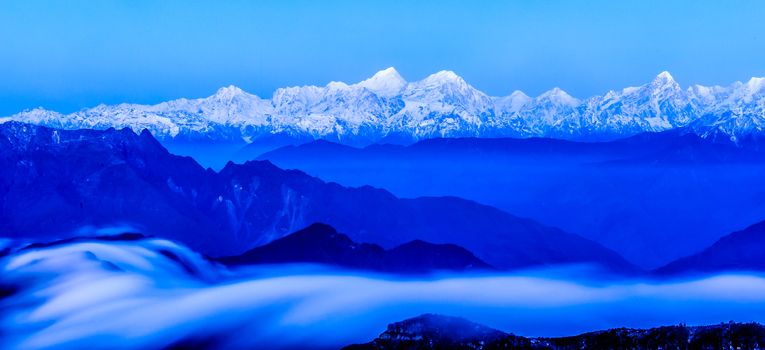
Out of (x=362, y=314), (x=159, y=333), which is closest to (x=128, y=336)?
(x=159, y=333)

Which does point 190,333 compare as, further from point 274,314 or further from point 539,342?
point 539,342

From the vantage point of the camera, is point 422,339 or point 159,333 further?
point 159,333

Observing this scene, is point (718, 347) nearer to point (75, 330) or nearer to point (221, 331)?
point (221, 331)

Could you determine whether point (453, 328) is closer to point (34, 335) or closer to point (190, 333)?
point (190, 333)

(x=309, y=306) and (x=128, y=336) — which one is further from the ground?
(x=309, y=306)

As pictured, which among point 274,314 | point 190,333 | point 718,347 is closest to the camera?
point 718,347

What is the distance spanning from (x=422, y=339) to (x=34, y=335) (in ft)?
296

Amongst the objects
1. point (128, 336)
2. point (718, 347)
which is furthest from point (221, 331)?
point (718, 347)

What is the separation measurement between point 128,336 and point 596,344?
93.7m

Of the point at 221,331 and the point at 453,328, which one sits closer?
the point at 453,328

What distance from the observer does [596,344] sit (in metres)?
145

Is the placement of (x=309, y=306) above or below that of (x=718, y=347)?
above

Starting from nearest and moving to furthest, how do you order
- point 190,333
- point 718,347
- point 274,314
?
point 718,347
point 190,333
point 274,314

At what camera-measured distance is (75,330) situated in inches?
7156
